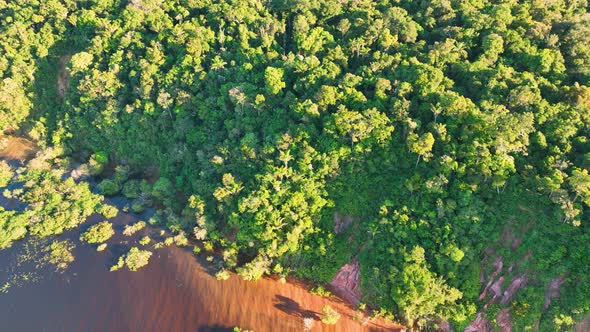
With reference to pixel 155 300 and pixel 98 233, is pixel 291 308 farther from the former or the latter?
pixel 98 233

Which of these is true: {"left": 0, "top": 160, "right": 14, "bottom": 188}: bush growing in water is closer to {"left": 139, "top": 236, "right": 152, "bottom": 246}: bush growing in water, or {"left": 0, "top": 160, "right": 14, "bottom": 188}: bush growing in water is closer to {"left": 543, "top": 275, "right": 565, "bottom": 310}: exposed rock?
{"left": 139, "top": 236, "right": 152, "bottom": 246}: bush growing in water

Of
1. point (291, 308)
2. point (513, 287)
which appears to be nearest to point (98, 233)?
point (291, 308)

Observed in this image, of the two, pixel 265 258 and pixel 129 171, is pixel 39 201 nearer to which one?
pixel 129 171

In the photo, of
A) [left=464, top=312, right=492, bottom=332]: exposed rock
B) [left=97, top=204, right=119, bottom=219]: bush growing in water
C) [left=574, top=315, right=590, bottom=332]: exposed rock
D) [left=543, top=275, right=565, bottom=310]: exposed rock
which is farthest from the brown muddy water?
[left=574, top=315, right=590, bottom=332]: exposed rock

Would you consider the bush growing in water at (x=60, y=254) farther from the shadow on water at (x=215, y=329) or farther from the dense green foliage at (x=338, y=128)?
the shadow on water at (x=215, y=329)

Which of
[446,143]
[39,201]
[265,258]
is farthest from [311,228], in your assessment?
[39,201]
